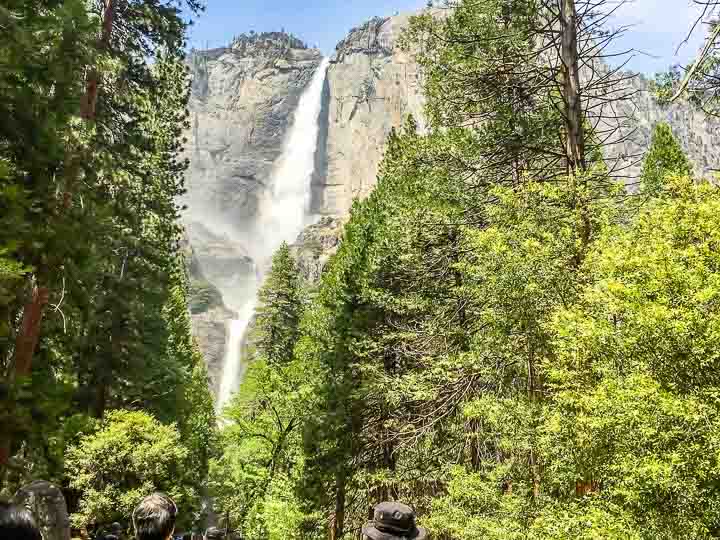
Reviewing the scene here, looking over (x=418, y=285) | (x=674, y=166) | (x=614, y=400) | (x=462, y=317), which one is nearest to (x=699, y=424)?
(x=614, y=400)

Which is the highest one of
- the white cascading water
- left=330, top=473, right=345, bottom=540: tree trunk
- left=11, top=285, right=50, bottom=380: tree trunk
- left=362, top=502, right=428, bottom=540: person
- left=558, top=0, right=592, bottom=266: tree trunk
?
the white cascading water

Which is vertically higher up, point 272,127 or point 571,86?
point 272,127

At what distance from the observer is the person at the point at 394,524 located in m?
3.48

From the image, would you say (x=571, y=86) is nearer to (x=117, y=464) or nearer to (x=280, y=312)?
(x=117, y=464)

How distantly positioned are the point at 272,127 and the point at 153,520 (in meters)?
126

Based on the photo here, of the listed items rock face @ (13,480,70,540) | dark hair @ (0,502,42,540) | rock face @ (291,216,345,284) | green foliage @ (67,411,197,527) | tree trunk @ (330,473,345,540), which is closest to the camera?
dark hair @ (0,502,42,540)

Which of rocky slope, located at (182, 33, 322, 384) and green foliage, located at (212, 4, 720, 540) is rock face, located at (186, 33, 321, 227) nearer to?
rocky slope, located at (182, 33, 322, 384)

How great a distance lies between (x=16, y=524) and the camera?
Result: 2.39m

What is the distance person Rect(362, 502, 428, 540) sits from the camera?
A: 3.48 metres

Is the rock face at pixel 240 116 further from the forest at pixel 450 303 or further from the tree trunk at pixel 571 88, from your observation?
the tree trunk at pixel 571 88

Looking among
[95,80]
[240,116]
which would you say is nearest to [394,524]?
[95,80]

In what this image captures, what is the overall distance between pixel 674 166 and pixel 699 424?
2840cm

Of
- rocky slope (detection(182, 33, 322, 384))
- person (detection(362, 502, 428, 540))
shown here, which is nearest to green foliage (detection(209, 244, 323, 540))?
person (detection(362, 502, 428, 540))

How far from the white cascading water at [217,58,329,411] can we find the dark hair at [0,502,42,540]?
324ft
